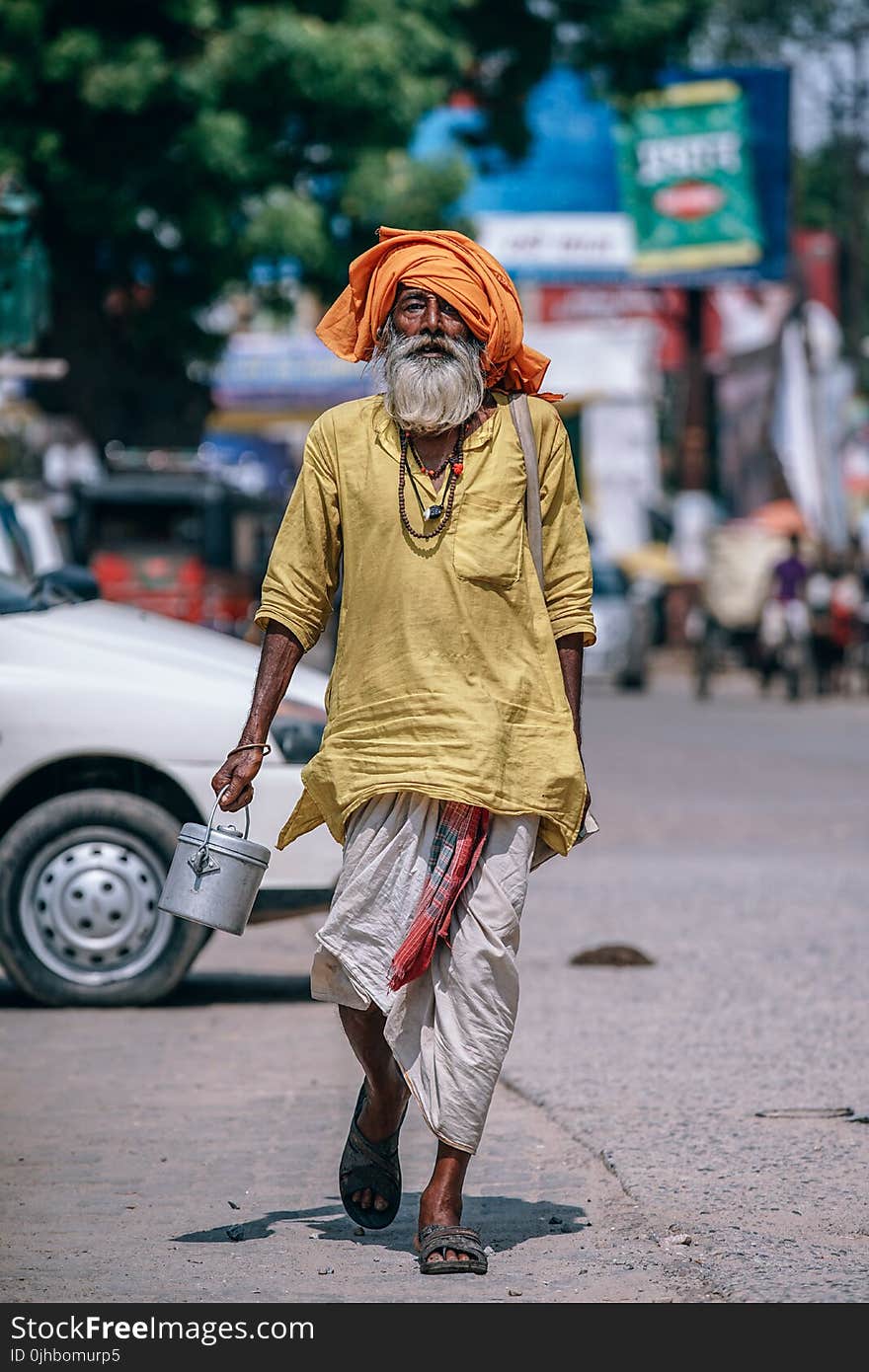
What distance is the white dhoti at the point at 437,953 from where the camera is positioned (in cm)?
488

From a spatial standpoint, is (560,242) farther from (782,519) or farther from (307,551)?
(307,551)

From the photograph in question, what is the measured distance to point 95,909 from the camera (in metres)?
8.11

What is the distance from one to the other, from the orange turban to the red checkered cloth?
0.86 metres

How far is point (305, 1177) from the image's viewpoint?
18.8 ft

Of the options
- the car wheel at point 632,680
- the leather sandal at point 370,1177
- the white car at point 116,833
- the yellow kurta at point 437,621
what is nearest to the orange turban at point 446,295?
the yellow kurta at point 437,621

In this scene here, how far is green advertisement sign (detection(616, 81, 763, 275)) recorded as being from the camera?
35469 millimetres

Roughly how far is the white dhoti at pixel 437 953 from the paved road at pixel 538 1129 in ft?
1.16

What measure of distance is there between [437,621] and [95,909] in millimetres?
3455

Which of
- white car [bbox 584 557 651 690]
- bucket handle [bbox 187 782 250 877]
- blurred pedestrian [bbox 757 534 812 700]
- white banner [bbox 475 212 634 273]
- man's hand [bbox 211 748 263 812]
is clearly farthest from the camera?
white banner [bbox 475 212 634 273]

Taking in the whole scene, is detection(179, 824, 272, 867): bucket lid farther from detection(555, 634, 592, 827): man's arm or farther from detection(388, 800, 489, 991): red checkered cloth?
detection(555, 634, 592, 827): man's arm

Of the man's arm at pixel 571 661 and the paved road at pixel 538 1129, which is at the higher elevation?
the man's arm at pixel 571 661

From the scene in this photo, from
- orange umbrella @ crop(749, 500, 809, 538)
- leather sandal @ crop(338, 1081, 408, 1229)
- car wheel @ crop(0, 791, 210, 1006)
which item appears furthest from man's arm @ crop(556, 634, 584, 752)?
orange umbrella @ crop(749, 500, 809, 538)

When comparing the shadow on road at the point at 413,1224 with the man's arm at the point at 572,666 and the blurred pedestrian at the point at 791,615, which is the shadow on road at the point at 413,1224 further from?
the blurred pedestrian at the point at 791,615
